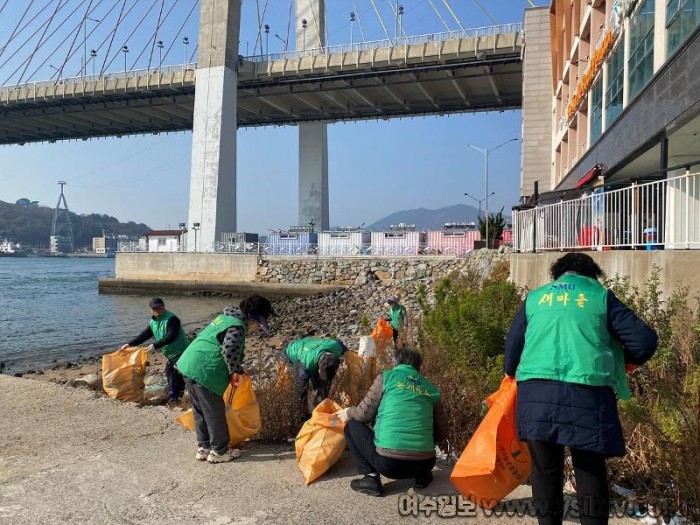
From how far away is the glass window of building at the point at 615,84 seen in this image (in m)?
14.3

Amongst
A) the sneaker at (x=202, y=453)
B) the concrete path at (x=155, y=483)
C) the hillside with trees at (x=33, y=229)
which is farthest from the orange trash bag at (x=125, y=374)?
the hillside with trees at (x=33, y=229)

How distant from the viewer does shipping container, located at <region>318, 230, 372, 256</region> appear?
37263mm

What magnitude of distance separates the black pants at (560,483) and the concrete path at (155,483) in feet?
2.01

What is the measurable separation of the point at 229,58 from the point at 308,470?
36.4m

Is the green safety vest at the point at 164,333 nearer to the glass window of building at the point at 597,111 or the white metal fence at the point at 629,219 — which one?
the white metal fence at the point at 629,219

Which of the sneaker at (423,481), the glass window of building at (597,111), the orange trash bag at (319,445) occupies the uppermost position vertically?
the glass window of building at (597,111)

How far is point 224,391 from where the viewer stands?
4.48 meters

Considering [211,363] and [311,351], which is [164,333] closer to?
[311,351]

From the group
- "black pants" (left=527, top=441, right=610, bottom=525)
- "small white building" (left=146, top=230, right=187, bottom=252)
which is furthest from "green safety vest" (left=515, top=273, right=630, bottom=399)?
"small white building" (left=146, top=230, right=187, bottom=252)

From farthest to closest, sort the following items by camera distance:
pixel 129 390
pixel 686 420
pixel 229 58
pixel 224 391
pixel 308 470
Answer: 1. pixel 229 58
2. pixel 129 390
3. pixel 224 391
4. pixel 308 470
5. pixel 686 420

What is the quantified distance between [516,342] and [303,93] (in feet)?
133

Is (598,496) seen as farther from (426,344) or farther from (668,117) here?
(668,117)

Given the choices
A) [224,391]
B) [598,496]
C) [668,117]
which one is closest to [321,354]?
[224,391]

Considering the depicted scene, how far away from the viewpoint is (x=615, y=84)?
15.0 m
